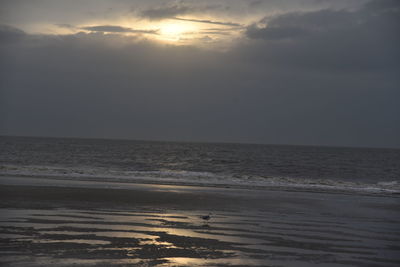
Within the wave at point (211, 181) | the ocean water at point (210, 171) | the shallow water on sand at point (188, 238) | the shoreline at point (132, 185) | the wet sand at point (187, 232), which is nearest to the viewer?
the shallow water on sand at point (188, 238)

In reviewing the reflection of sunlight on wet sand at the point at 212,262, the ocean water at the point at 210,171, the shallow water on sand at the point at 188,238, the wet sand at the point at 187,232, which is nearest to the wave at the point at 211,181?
the ocean water at the point at 210,171

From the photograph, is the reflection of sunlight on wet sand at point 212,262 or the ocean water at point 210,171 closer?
the reflection of sunlight on wet sand at point 212,262

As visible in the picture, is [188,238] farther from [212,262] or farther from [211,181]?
[211,181]

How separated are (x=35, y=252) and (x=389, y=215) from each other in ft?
42.9

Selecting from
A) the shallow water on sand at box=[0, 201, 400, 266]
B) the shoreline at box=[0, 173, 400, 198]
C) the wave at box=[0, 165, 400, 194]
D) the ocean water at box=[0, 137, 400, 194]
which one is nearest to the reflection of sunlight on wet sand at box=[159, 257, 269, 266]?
the shallow water on sand at box=[0, 201, 400, 266]

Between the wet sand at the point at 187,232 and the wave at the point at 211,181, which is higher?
the wave at the point at 211,181

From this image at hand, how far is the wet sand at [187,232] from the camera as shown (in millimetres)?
7953

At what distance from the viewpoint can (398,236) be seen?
442 inches

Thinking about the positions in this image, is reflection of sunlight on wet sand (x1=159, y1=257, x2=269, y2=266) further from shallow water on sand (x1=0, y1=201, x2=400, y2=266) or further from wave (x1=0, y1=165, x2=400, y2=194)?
wave (x1=0, y1=165, x2=400, y2=194)

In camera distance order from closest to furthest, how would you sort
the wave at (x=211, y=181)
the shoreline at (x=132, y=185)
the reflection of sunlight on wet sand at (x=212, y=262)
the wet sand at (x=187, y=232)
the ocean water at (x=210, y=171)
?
the reflection of sunlight on wet sand at (x=212, y=262)
the wet sand at (x=187, y=232)
the shoreline at (x=132, y=185)
the wave at (x=211, y=181)
the ocean water at (x=210, y=171)

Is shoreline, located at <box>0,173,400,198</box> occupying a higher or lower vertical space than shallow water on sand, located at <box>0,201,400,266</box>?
higher

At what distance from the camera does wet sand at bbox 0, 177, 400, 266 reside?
7.95 m

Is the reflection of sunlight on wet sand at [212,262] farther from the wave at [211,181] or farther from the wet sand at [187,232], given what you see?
the wave at [211,181]

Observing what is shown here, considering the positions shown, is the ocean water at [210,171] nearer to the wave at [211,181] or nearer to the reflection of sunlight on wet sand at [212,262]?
the wave at [211,181]
